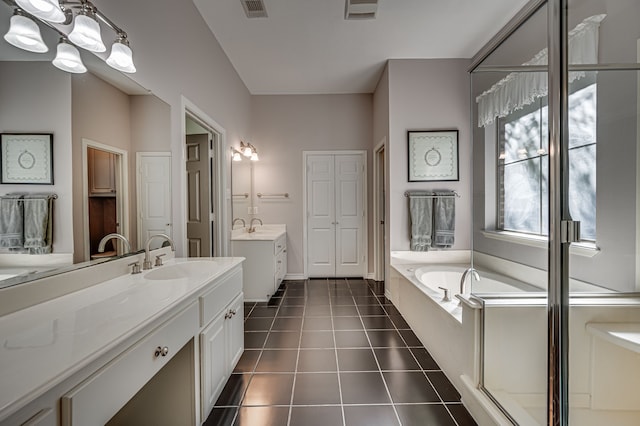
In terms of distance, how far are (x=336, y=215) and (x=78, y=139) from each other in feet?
12.2

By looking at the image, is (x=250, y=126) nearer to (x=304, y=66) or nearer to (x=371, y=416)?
(x=304, y=66)

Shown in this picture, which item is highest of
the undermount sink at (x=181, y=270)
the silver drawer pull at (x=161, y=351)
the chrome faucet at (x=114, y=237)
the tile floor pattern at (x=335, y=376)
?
→ the chrome faucet at (x=114, y=237)

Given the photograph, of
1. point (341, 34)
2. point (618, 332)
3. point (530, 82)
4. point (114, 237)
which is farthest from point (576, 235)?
point (341, 34)

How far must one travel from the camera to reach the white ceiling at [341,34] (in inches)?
105

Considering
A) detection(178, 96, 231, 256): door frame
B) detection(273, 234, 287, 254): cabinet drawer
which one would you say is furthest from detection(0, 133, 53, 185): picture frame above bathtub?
detection(273, 234, 287, 254): cabinet drawer

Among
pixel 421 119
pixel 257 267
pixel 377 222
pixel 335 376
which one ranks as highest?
pixel 421 119

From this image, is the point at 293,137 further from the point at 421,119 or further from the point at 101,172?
the point at 101,172

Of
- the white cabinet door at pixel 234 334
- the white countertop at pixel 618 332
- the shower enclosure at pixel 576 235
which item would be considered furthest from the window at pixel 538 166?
the white cabinet door at pixel 234 334

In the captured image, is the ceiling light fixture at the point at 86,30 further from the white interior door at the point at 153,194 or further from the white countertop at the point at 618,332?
the white countertop at the point at 618,332

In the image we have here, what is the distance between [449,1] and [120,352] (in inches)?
130

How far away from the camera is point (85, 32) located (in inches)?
51.6

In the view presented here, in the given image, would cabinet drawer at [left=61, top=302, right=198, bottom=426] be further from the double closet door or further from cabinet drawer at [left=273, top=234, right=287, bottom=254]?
the double closet door

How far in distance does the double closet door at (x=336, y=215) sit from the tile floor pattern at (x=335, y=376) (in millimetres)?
1527

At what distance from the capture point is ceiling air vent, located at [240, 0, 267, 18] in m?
2.53
